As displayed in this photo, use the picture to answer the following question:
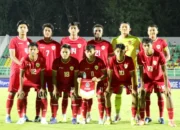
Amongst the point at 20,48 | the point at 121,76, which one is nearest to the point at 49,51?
the point at 20,48

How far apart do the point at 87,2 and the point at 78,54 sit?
3960cm

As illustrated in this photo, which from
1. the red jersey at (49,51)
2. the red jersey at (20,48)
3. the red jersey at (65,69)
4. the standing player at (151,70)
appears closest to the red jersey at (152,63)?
the standing player at (151,70)

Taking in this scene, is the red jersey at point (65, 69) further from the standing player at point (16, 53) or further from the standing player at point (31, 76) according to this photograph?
the standing player at point (16, 53)

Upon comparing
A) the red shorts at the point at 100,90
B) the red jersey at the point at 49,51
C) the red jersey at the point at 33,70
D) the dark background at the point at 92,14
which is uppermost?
the dark background at the point at 92,14

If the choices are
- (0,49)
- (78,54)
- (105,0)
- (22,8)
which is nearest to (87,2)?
(105,0)

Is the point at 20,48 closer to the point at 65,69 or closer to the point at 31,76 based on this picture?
the point at 31,76

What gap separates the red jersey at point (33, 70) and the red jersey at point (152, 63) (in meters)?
1.85

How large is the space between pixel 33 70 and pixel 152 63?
223cm

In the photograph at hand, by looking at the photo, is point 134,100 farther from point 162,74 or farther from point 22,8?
point 22,8

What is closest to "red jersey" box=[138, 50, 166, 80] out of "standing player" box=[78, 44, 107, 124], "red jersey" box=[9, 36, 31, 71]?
"standing player" box=[78, 44, 107, 124]

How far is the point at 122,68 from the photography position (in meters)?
9.53

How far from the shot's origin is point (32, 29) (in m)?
48.3

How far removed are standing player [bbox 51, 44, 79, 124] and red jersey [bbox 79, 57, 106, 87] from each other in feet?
0.38

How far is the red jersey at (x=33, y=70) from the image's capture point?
381 inches
